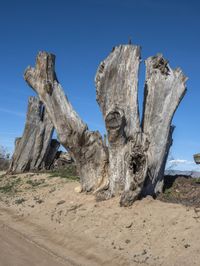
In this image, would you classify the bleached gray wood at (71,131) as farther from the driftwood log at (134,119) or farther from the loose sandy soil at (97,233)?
the loose sandy soil at (97,233)

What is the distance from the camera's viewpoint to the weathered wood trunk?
2030 centimetres

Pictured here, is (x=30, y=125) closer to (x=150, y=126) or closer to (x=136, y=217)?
(x=150, y=126)

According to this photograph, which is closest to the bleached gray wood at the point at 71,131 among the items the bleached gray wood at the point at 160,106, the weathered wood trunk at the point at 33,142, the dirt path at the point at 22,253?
the bleached gray wood at the point at 160,106

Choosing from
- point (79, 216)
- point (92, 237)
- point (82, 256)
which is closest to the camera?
point (82, 256)

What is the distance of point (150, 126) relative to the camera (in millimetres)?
11461

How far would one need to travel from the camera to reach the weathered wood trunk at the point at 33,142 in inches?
799

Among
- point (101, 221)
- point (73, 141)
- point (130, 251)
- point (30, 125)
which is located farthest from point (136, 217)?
point (30, 125)

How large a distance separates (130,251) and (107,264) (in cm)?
58

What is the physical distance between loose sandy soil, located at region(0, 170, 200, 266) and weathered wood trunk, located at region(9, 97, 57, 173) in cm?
697

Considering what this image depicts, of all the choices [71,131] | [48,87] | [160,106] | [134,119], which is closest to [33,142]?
[48,87]

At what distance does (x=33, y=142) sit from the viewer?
20.4 m

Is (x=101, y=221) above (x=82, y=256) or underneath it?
above

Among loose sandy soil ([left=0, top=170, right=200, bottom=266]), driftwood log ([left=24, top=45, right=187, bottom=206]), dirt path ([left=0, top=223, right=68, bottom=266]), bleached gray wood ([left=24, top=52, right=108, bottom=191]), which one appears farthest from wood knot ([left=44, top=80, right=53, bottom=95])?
dirt path ([left=0, top=223, right=68, bottom=266])

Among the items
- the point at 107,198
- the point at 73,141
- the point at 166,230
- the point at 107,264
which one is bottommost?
the point at 107,264
